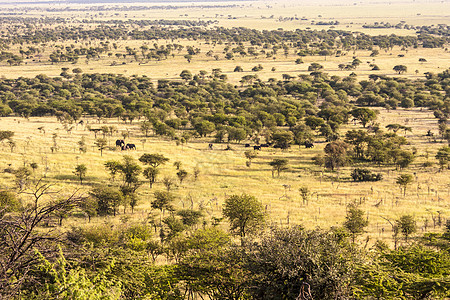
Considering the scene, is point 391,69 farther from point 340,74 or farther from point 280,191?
point 280,191

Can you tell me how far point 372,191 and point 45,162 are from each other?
136 feet

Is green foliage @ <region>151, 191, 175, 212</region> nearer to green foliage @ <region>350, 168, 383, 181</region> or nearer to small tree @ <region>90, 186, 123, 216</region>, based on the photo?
small tree @ <region>90, 186, 123, 216</region>

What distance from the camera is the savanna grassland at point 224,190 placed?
15375mm

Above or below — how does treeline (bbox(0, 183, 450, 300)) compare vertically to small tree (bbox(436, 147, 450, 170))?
above

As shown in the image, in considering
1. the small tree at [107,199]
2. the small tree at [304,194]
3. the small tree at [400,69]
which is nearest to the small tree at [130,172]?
the small tree at [107,199]

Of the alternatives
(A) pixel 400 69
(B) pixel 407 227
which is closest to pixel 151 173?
(B) pixel 407 227

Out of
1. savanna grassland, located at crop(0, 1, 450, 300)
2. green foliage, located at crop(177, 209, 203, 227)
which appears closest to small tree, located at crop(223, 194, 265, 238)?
savanna grassland, located at crop(0, 1, 450, 300)

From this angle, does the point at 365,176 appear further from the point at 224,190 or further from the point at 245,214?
the point at 245,214

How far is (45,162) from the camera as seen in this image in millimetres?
50969

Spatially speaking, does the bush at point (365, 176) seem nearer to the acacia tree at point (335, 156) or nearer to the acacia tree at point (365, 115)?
the acacia tree at point (335, 156)

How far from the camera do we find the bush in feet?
173

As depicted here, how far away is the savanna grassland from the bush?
10.3 inches

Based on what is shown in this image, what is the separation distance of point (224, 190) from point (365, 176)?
1958 cm

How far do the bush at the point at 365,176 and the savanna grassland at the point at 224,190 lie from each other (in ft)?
0.86
